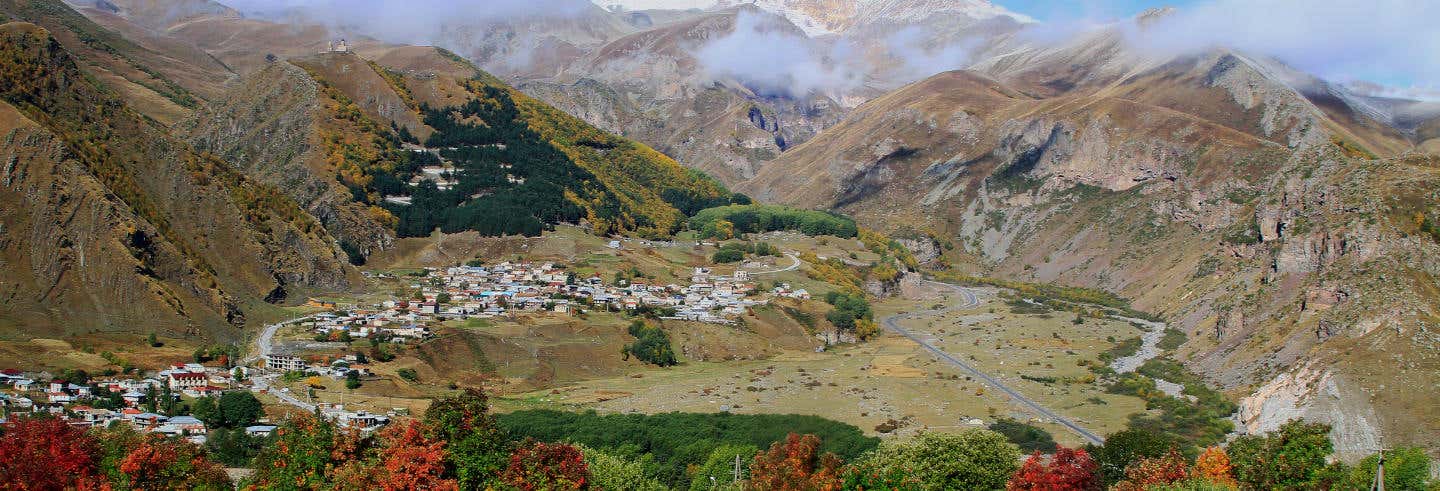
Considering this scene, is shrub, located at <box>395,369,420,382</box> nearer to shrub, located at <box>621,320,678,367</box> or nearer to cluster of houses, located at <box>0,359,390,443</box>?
cluster of houses, located at <box>0,359,390,443</box>

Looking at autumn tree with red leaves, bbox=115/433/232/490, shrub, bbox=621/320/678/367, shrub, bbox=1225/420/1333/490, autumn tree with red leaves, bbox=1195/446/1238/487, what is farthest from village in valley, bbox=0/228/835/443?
shrub, bbox=1225/420/1333/490

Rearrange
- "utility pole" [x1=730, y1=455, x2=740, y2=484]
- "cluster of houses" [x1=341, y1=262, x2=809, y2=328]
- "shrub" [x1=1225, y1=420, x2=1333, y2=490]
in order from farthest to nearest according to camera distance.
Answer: "cluster of houses" [x1=341, y1=262, x2=809, y2=328], "utility pole" [x1=730, y1=455, x2=740, y2=484], "shrub" [x1=1225, y1=420, x2=1333, y2=490]

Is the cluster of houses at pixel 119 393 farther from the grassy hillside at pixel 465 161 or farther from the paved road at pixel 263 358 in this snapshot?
the grassy hillside at pixel 465 161

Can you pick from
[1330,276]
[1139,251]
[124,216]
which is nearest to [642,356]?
[124,216]

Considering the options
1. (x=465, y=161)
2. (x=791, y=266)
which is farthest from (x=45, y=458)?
(x=465, y=161)

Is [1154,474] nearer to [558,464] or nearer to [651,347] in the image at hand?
[558,464]

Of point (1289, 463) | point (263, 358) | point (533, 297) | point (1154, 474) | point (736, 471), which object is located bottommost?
point (736, 471)
